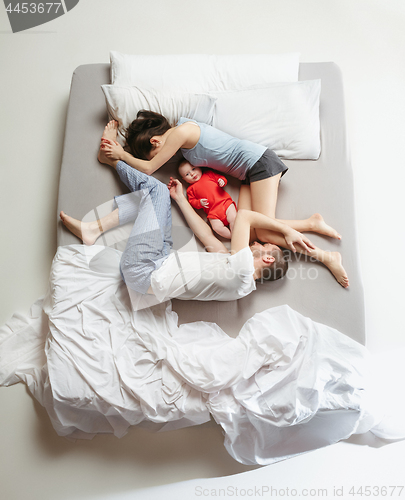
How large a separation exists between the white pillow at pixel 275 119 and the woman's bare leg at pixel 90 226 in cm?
65

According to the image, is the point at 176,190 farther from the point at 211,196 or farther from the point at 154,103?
the point at 154,103

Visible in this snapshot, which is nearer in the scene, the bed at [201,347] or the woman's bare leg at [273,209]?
the bed at [201,347]

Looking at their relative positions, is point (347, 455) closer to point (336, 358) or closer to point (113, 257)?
point (336, 358)

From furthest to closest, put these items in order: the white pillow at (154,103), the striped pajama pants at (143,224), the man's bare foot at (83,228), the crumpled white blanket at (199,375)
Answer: the white pillow at (154,103)
the man's bare foot at (83,228)
the striped pajama pants at (143,224)
the crumpled white blanket at (199,375)

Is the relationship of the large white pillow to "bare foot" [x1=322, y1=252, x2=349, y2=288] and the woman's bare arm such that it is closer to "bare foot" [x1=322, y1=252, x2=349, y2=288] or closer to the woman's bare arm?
Result: the woman's bare arm

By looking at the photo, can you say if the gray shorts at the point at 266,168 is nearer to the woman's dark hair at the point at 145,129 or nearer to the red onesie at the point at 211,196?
the red onesie at the point at 211,196

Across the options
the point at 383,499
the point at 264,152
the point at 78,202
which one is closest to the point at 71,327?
the point at 78,202

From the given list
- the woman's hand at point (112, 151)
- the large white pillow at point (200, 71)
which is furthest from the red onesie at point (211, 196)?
the large white pillow at point (200, 71)

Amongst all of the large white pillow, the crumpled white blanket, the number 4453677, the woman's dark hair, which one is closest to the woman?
the woman's dark hair

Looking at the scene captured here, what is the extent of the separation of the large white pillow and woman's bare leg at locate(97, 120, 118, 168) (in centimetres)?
22

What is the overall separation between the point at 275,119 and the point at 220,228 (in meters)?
0.57

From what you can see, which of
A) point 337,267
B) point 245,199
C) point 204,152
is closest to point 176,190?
point 204,152

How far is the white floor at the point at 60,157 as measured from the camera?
1.50 metres

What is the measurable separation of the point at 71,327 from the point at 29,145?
114 cm
